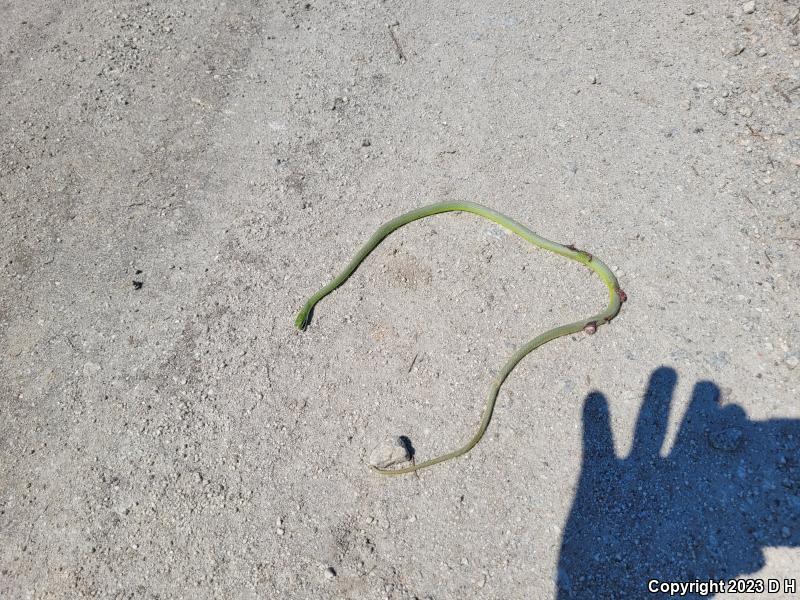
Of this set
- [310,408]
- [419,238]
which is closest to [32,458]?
[310,408]

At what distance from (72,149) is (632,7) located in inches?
257

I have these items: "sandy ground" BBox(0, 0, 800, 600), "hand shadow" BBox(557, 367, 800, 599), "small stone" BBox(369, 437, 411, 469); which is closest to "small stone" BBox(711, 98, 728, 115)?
"sandy ground" BBox(0, 0, 800, 600)

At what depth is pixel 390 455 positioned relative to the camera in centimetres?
451

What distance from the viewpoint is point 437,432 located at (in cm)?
472

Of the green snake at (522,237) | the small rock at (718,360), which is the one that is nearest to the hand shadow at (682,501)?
the small rock at (718,360)

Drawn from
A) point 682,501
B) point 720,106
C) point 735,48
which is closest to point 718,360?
point 682,501

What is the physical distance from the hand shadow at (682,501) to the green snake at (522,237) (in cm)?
71

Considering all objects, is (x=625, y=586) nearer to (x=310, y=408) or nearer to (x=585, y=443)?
(x=585, y=443)

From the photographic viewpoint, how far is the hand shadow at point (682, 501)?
400 centimetres

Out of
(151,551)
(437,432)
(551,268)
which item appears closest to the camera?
(151,551)

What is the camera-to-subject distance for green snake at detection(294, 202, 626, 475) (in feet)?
15.2

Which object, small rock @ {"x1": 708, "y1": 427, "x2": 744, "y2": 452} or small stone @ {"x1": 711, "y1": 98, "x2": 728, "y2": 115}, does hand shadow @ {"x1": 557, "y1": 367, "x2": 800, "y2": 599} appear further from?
small stone @ {"x1": 711, "y1": 98, "x2": 728, "y2": 115}

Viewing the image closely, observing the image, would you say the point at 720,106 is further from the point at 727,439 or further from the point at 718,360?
the point at 727,439

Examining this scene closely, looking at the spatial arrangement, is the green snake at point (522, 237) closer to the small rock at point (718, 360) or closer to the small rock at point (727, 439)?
the small rock at point (718, 360)
